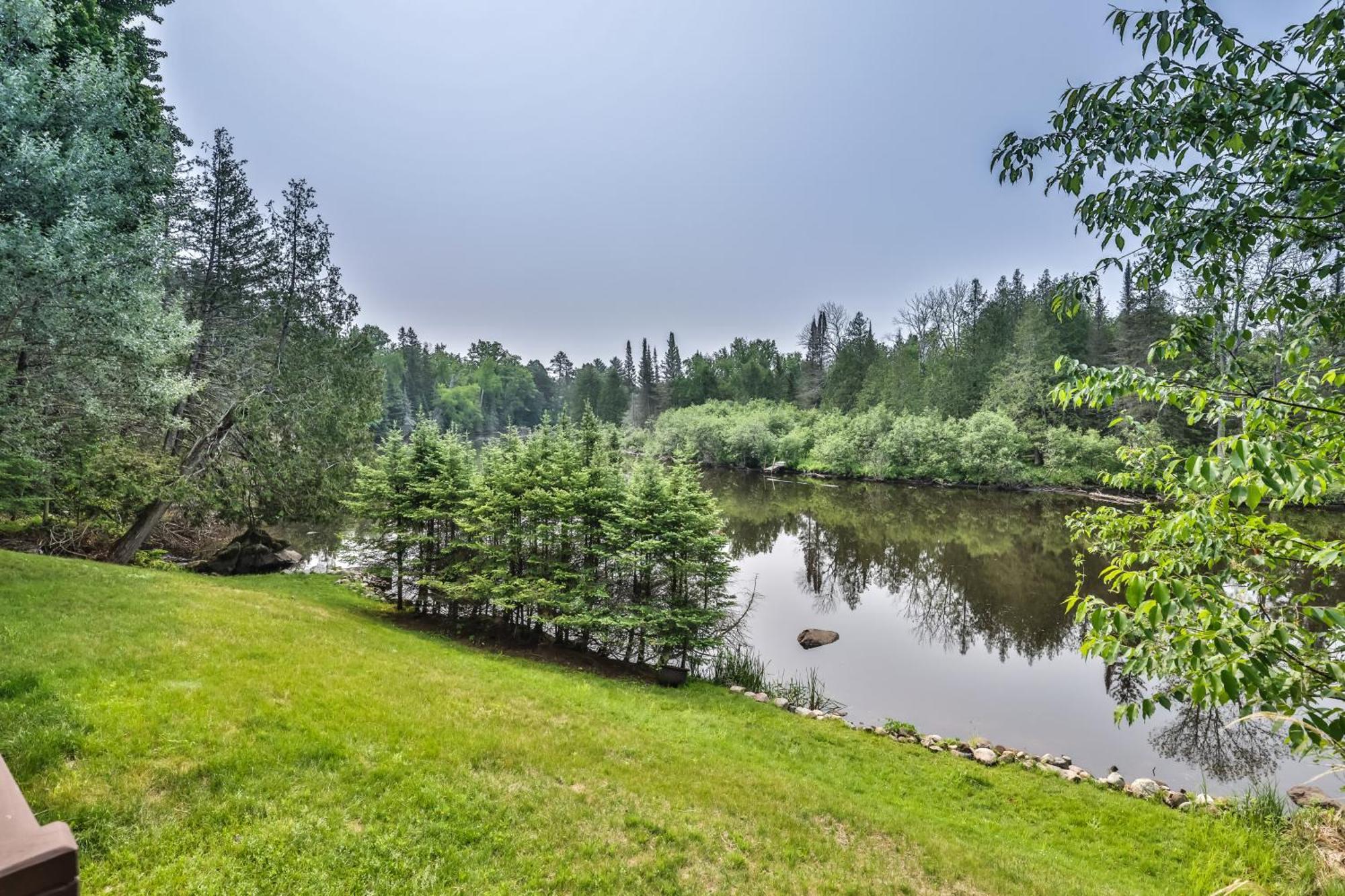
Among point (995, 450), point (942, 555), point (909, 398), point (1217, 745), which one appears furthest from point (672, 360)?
point (1217, 745)

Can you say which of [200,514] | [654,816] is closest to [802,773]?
[654,816]

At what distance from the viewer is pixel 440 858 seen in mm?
4816

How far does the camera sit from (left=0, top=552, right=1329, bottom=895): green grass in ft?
15.3

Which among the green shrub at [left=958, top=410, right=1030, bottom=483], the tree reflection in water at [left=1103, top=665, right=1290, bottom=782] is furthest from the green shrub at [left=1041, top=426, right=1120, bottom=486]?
the tree reflection in water at [left=1103, top=665, right=1290, bottom=782]

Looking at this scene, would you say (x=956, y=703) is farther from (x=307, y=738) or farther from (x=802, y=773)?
(x=307, y=738)

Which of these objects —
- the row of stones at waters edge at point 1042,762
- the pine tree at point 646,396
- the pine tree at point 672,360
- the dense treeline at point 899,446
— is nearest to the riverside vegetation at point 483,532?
the row of stones at waters edge at point 1042,762

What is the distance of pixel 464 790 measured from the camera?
5.83 meters

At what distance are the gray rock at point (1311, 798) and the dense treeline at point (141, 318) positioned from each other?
62.9 ft

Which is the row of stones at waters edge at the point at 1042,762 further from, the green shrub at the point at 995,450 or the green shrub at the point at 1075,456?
the green shrub at the point at 1075,456

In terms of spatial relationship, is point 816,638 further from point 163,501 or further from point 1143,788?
point 163,501

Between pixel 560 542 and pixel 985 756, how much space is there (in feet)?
32.3

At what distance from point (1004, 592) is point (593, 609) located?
1478 centimetres

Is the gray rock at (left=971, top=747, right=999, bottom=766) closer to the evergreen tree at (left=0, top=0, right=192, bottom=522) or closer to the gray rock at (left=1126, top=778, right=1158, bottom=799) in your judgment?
the gray rock at (left=1126, top=778, right=1158, bottom=799)

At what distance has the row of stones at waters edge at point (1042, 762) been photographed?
8633 mm
